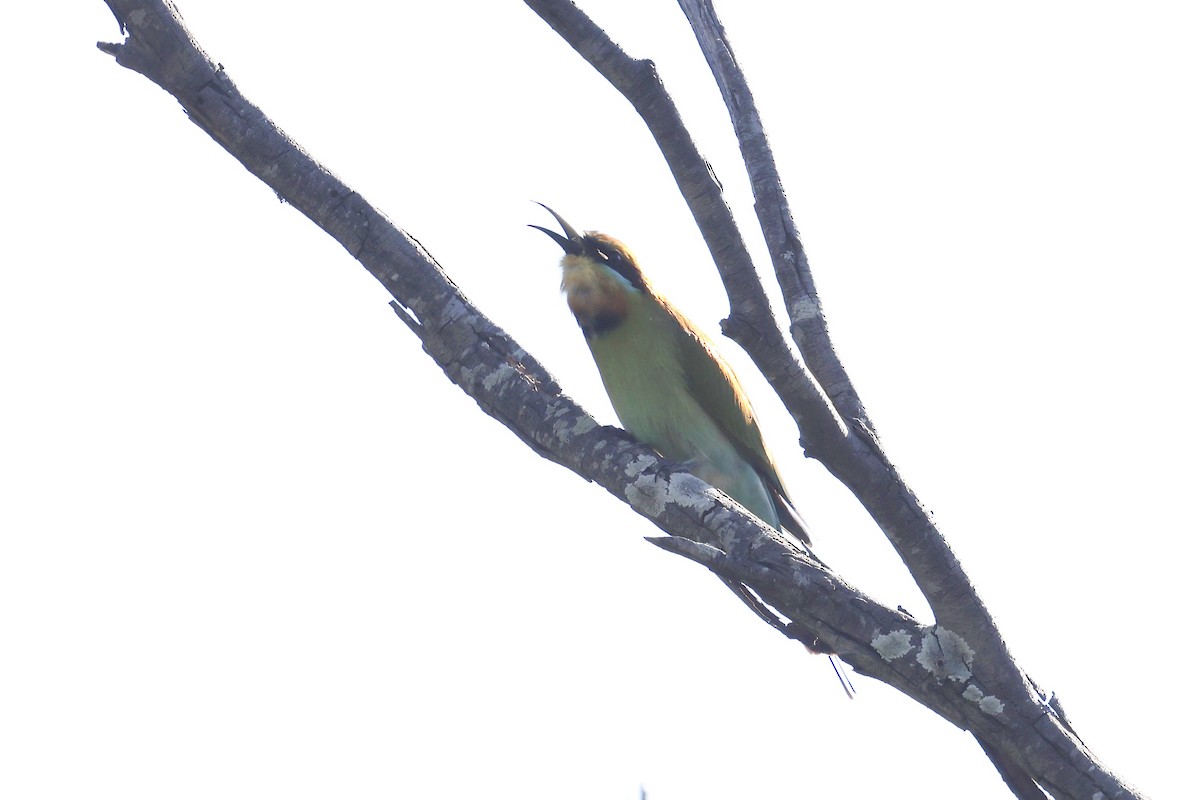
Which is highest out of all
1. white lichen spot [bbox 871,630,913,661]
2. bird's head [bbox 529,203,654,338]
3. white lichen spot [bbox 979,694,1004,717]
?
bird's head [bbox 529,203,654,338]

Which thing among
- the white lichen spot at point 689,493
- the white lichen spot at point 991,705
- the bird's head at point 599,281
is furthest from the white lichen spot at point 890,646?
the bird's head at point 599,281

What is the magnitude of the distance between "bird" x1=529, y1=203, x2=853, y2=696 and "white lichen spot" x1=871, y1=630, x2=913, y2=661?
2.04 metres

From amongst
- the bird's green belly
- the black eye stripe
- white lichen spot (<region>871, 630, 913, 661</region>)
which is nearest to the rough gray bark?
white lichen spot (<region>871, 630, 913, 661</region>)

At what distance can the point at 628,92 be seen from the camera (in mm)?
2828

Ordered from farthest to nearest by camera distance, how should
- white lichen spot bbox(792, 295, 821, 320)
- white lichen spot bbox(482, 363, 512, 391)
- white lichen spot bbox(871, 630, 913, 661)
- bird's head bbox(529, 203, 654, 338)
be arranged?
bird's head bbox(529, 203, 654, 338) < white lichen spot bbox(482, 363, 512, 391) < white lichen spot bbox(792, 295, 821, 320) < white lichen spot bbox(871, 630, 913, 661)

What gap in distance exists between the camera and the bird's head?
4.84 m

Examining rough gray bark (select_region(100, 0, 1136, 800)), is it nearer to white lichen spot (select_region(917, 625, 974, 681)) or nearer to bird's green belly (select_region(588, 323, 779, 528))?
white lichen spot (select_region(917, 625, 974, 681))

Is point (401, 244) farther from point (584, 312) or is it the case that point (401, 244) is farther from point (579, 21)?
point (584, 312)

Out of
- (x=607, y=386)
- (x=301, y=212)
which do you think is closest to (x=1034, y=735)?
(x=301, y=212)

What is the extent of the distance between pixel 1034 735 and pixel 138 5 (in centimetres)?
272

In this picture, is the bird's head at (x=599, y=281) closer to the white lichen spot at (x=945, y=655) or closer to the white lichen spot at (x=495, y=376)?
the white lichen spot at (x=495, y=376)

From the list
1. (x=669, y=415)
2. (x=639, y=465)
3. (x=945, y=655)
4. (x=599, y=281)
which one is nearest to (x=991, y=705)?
(x=945, y=655)

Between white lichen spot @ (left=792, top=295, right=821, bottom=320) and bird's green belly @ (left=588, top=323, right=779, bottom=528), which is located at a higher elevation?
bird's green belly @ (left=588, top=323, right=779, bottom=528)

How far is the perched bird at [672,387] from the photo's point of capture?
15.5 ft
